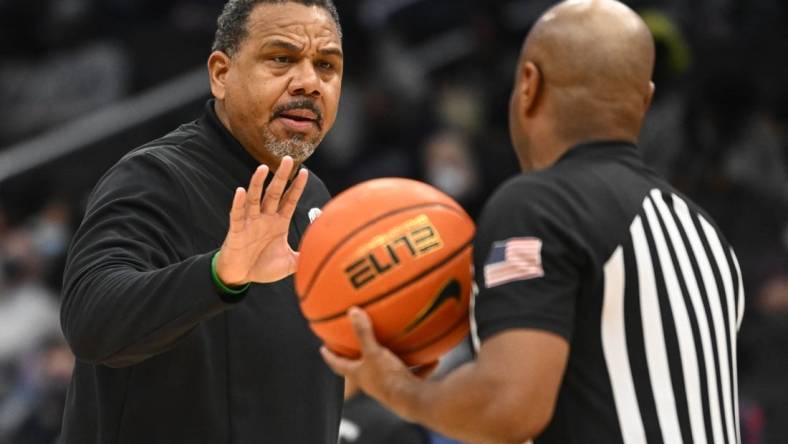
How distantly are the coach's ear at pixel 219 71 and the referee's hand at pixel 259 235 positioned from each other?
72 centimetres

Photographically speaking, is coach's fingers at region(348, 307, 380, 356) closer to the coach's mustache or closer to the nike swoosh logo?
the nike swoosh logo

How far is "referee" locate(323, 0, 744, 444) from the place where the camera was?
2693 mm

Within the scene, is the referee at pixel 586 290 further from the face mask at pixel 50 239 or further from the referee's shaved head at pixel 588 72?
the face mask at pixel 50 239

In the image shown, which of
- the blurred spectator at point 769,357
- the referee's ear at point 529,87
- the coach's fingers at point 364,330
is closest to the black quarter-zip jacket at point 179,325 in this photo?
the coach's fingers at point 364,330

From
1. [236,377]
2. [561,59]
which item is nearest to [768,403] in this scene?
[236,377]

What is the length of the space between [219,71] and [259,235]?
3.10 ft

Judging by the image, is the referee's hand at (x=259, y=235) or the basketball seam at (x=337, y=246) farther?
the referee's hand at (x=259, y=235)

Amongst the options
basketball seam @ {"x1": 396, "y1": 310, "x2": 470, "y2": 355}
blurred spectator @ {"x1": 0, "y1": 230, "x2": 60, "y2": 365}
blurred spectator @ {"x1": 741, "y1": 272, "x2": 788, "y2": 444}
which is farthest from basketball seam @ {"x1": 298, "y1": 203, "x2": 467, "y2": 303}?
blurred spectator @ {"x1": 0, "y1": 230, "x2": 60, "y2": 365}

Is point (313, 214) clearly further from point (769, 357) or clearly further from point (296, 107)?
point (769, 357)

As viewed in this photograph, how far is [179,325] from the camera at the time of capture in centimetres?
321

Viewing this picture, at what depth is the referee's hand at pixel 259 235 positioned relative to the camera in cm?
318

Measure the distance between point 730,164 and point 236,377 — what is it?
5.12 metres

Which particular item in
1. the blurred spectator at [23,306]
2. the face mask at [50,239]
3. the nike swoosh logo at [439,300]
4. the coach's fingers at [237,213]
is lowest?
the blurred spectator at [23,306]

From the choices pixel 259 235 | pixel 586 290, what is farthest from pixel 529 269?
pixel 259 235
